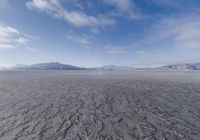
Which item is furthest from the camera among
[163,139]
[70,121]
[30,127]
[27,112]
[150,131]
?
[27,112]

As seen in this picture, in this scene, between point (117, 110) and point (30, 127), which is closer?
point (30, 127)

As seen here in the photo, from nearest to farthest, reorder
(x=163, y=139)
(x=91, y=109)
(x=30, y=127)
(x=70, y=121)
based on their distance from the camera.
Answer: (x=163, y=139) < (x=30, y=127) < (x=70, y=121) < (x=91, y=109)

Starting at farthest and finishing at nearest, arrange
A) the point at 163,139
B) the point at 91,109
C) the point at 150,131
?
the point at 91,109 → the point at 150,131 → the point at 163,139

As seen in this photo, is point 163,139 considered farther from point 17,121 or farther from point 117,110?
point 17,121

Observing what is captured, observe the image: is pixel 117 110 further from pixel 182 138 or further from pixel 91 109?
pixel 182 138

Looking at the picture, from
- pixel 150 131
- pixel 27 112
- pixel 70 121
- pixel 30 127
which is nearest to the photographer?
pixel 150 131

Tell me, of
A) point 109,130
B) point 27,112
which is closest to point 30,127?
point 27,112

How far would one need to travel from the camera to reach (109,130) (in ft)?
41.9

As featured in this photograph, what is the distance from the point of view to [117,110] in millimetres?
18609

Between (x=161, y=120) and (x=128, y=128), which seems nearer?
(x=128, y=128)

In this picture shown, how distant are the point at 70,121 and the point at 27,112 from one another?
6.69m

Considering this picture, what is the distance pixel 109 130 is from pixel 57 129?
4691 mm

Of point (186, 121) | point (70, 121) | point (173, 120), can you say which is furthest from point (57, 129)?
point (186, 121)

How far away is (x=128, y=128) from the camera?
43.3ft
